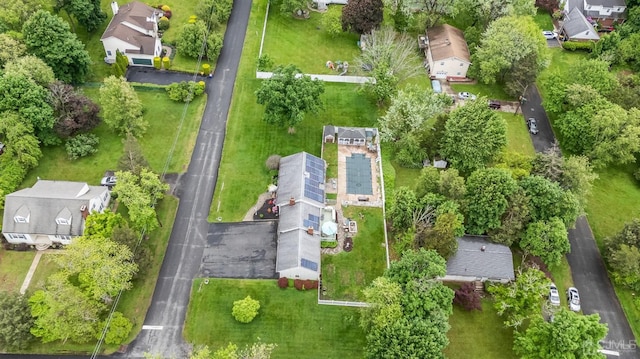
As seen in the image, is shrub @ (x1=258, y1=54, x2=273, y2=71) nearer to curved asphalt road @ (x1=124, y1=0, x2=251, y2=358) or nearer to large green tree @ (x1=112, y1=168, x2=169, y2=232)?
curved asphalt road @ (x1=124, y1=0, x2=251, y2=358)

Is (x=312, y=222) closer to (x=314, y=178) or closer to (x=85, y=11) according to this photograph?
(x=314, y=178)

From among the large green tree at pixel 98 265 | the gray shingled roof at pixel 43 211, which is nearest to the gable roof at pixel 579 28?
the large green tree at pixel 98 265

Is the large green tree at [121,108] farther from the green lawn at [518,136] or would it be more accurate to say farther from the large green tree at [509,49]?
the green lawn at [518,136]

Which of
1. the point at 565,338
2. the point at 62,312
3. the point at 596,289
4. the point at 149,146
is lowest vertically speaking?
the point at 596,289

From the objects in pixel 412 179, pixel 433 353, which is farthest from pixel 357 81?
pixel 433 353

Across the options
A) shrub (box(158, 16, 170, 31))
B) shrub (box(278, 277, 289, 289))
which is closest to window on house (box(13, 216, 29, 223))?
shrub (box(278, 277, 289, 289))

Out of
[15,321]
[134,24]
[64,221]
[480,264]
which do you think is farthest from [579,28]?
[15,321]

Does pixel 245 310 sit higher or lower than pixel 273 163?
lower
